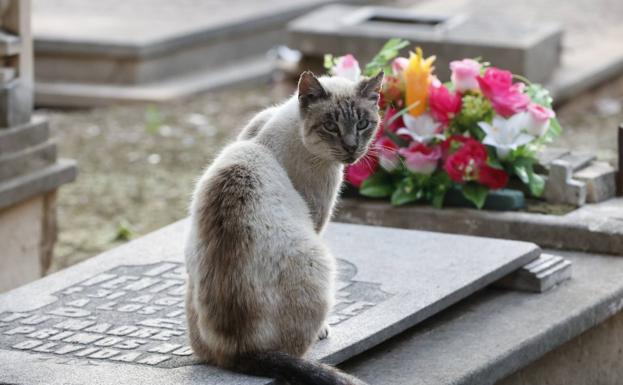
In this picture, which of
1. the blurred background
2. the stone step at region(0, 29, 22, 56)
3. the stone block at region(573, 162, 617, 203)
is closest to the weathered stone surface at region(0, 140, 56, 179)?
the stone step at region(0, 29, 22, 56)

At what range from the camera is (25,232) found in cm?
679

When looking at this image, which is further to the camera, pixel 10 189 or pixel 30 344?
pixel 10 189

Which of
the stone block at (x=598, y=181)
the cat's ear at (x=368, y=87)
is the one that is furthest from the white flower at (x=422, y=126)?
the cat's ear at (x=368, y=87)

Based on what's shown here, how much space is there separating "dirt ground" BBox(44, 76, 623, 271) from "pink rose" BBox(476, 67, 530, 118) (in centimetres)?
283

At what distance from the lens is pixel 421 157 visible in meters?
5.93

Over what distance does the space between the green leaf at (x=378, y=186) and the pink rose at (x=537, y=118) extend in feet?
2.27

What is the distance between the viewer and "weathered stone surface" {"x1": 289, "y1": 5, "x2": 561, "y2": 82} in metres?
10.1

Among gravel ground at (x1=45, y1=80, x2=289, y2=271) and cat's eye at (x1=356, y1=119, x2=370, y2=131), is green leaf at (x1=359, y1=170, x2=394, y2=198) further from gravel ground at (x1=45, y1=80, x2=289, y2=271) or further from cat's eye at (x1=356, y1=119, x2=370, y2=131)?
gravel ground at (x1=45, y1=80, x2=289, y2=271)

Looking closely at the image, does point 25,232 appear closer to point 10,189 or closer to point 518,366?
point 10,189

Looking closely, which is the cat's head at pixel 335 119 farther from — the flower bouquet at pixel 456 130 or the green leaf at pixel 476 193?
the green leaf at pixel 476 193

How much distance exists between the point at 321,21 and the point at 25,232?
4.69 m

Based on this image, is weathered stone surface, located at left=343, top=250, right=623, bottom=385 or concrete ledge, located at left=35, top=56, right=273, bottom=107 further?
concrete ledge, located at left=35, top=56, right=273, bottom=107

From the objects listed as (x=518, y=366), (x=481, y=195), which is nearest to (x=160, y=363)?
(x=518, y=366)

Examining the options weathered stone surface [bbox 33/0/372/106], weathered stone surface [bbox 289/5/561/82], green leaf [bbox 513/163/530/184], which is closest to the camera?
green leaf [bbox 513/163/530/184]
